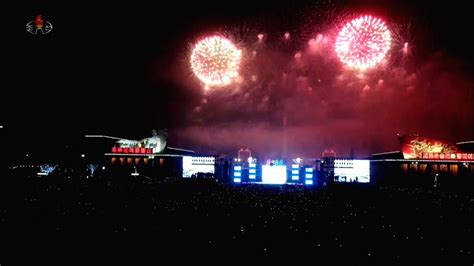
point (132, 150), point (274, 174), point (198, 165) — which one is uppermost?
point (132, 150)

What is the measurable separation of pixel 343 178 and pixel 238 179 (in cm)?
1405

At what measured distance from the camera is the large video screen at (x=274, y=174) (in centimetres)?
5262

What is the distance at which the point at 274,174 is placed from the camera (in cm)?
5281

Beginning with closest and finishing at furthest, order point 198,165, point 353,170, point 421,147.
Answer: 1. point 353,170
2. point 198,165
3. point 421,147

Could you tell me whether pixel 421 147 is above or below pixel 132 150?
above

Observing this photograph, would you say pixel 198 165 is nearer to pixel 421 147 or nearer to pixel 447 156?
pixel 421 147

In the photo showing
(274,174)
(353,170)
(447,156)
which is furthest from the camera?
(447,156)

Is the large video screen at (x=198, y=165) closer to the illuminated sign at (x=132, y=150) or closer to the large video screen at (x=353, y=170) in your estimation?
the illuminated sign at (x=132, y=150)

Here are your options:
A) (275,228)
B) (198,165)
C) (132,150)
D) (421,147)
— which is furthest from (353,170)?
(275,228)

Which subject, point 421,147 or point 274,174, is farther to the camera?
A: point 421,147

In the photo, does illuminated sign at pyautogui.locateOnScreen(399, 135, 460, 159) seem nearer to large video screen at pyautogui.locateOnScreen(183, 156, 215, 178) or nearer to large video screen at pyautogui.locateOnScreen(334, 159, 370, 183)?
large video screen at pyautogui.locateOnScreen(334, 159, 370, 183)

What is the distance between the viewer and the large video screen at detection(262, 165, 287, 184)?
5262 cm

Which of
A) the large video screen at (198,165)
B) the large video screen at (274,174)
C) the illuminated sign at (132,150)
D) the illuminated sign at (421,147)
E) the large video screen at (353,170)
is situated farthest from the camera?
the illuminated sign at (132,150)

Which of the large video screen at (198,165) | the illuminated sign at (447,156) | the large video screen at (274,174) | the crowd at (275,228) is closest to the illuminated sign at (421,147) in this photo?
the illuminated sign at (447,156)
